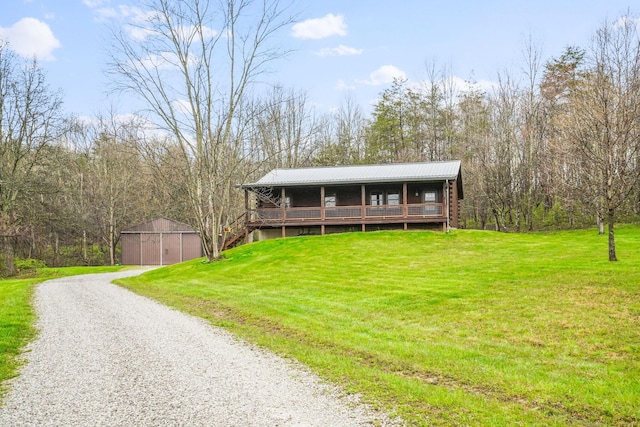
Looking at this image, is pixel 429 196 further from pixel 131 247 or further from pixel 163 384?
pixel 163 384

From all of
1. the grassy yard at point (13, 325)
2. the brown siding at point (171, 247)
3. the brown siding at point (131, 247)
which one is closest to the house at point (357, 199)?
the brown siding at point (171, 247)

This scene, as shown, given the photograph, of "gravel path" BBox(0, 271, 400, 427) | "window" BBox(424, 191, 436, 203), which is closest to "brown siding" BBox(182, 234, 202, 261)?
"window" BBox(424, 191, 436, 203)

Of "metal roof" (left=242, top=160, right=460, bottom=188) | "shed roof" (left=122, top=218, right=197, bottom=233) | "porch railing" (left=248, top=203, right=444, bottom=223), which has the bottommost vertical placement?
"shed roof" (left=122, top=218, right=197, bottom=233)

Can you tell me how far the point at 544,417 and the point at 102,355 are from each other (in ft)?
22.5

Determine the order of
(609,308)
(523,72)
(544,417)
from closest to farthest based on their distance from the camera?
(544,417)
(609,308)
(523,72)

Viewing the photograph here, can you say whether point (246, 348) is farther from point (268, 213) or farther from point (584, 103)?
point (268, 213)

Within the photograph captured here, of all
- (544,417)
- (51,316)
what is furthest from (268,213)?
(544,417)

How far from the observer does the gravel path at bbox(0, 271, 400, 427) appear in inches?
201

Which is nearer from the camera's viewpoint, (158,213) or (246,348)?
(246,348)

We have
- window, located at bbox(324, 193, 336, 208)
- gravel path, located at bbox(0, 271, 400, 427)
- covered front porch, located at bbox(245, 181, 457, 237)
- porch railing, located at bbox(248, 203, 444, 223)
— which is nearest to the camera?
gravel path, located at bbox(0, 271, 400, 427)

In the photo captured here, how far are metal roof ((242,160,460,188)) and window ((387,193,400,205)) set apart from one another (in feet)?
4.63

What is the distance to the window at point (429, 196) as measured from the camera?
2791 cm

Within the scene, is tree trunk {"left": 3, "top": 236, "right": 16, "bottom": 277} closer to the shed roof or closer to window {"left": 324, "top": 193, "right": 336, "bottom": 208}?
the shed roof

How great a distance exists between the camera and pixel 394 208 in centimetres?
2705
